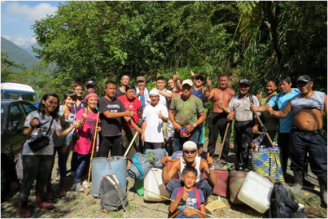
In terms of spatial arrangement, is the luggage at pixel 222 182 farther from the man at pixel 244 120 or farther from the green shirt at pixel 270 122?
the green shirt at pixel 270 122

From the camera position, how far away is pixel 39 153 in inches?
145

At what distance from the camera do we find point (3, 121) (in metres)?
4.42

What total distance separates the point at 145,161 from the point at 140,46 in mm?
8507

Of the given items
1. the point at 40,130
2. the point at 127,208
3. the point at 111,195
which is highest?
the point at 40,130

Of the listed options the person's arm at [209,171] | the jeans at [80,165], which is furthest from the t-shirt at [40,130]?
the person's arm at [209,171]

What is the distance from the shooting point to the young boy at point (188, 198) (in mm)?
3262

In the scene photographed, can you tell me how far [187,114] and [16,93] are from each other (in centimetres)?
839

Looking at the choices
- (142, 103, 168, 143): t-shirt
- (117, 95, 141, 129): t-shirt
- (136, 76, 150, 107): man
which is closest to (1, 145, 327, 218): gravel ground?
(142, 103, 168, 143): t-shirt

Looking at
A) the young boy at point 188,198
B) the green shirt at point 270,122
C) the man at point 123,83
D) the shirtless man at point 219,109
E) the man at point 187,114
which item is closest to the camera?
the young boy at point 188,198

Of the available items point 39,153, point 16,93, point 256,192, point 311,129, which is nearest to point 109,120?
point 39,153

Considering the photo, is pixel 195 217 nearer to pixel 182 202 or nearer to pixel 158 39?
pixel 182 202

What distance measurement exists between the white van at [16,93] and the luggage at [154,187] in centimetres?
720

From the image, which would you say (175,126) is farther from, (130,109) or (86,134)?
(86,134)

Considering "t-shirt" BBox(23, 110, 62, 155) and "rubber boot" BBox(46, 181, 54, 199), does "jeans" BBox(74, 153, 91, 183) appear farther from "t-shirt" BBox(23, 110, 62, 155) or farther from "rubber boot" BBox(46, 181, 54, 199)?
"t-shirt" BBox(23, 110, 62, 155)
